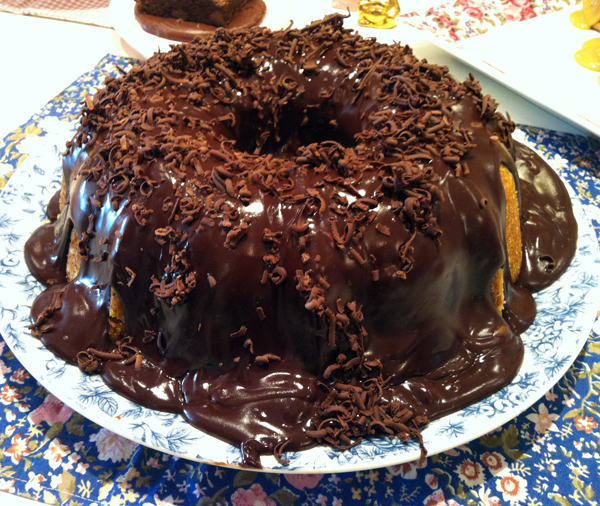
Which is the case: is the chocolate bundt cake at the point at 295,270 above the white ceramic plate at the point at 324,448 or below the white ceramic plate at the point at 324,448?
above

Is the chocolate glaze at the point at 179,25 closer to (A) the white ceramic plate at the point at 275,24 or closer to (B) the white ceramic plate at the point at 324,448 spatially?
(A) the white ceramic plate at the point at 275,24

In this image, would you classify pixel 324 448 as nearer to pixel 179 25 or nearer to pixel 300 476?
pixel 300 476

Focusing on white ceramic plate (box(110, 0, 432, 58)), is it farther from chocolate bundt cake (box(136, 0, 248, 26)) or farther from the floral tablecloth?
the floral tablecloth

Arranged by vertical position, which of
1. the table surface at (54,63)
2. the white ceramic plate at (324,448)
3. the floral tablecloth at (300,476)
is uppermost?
the white ceramic plate at (324,448)

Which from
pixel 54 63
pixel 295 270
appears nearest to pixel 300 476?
pixel 295 270

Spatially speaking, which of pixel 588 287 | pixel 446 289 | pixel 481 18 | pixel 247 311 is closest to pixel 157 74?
pixel 247 311

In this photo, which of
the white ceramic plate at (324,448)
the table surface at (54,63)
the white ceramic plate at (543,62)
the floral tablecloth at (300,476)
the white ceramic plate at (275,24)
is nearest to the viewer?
the white ceramic plate at (324,448)

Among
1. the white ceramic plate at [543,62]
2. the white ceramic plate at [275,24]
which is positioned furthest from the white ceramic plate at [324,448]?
the white ceramic plate at [275,24]
